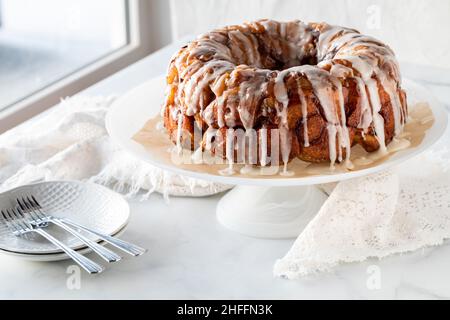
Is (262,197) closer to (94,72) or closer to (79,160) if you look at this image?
(79,160)

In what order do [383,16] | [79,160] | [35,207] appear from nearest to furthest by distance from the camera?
[35,207] → [79,160] → [383,16]

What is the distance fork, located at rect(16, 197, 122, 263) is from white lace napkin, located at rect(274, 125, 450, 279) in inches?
8.7

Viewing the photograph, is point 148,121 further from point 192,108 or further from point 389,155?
point 389,155

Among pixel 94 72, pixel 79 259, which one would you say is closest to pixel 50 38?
pixel 94 72

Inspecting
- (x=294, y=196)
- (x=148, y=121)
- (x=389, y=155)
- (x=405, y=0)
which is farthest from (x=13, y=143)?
(x=405, y=0)

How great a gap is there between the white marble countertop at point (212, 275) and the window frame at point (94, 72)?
68 centimetres

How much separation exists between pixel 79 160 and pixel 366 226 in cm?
52

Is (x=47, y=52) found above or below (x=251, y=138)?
below

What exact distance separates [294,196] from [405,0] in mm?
918

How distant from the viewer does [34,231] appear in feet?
3.63

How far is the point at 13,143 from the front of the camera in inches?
55.5

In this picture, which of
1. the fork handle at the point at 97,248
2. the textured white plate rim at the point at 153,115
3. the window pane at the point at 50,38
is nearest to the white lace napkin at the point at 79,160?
the textured white plate rim at the point at 153,115

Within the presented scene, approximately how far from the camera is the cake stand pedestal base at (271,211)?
1.17 meters

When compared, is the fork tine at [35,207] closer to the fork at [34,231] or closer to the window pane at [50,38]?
the fork at [34,231]
